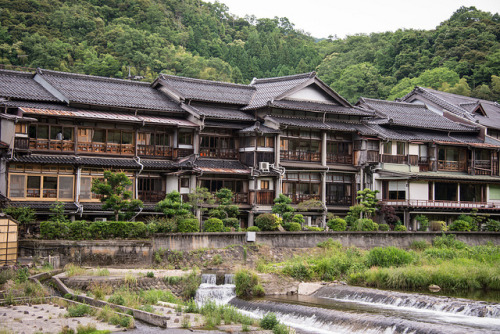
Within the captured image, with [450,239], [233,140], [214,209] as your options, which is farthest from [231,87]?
[450,239]

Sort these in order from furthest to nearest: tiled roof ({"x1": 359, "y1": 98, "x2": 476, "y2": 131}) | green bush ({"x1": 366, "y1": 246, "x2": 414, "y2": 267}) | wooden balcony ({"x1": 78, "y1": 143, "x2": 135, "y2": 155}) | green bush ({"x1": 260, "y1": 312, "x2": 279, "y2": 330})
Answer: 1. tiled roof ({"x1": 359, "y1": 98, "x2": 476, "y2": 131})
2. wooden balcony ({"x1": 78, "y1": 143, "x2": 135, "y2": 155})
3. green bush ({"x1": 366, "y1": 246, "x2": 414, "y2": 267})
4. green bush ({"x1": 260, "y1": 312, "x2": 279, "y2": 330})

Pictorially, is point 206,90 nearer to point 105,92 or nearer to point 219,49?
point 105,92

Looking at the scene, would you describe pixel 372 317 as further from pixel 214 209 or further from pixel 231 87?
pixel 231 87

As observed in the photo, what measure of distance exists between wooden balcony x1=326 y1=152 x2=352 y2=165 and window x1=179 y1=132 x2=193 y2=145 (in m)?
12.9

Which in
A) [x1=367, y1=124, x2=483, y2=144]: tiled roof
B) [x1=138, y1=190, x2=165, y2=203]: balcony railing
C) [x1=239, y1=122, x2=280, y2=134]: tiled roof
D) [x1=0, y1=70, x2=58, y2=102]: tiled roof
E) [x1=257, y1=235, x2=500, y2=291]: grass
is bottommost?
[x1=257, y1=235, x2=500, y2=291]: grass

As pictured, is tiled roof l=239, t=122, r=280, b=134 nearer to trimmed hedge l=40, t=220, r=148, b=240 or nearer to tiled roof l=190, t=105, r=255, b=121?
tiled roof l=190, t=105, r=255, b=121

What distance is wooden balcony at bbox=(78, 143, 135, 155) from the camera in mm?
48719

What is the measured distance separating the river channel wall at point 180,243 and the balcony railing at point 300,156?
33.4 ft

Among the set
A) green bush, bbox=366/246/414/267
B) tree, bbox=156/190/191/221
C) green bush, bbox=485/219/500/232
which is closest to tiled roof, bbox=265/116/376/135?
tree, bbox=156/190/191/221

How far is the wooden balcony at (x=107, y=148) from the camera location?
4872cm

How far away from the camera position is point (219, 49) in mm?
111125

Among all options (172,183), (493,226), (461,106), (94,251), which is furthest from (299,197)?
(461,106)

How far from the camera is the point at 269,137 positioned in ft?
182

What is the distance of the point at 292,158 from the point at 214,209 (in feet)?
34.3
